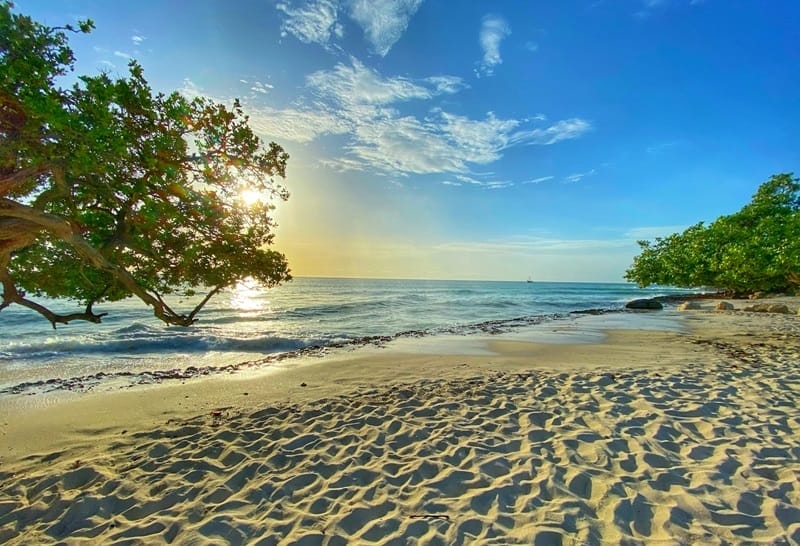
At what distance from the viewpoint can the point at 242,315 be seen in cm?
3022

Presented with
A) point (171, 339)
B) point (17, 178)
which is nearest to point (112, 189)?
point (17, 178)

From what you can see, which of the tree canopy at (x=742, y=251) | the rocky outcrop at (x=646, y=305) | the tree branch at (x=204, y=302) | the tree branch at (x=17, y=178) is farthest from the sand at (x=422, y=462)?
the rocky outcrop at (x=646, y=305)

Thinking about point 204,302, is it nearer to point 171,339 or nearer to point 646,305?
point 171,339

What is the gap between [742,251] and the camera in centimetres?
2452

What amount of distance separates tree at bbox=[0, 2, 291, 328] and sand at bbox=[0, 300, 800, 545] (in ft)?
7.10

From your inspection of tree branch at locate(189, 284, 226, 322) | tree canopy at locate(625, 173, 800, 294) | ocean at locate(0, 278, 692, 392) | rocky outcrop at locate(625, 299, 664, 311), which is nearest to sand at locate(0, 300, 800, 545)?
tree branch at locate(189, 284, 226, 322)

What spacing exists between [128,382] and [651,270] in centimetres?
4363

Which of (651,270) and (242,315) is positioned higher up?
(651,270)

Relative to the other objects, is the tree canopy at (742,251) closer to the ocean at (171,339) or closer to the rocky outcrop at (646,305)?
the rocky outcrop at (646,305)

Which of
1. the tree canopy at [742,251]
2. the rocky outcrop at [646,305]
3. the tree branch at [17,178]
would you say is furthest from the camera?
the rocky outcrop at [646,305]

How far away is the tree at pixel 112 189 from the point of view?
371 cm

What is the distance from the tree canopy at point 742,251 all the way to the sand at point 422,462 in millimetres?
21314

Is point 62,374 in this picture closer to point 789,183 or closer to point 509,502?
point 509,502

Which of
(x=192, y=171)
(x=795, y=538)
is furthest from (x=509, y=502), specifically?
(x=192, y=171)
